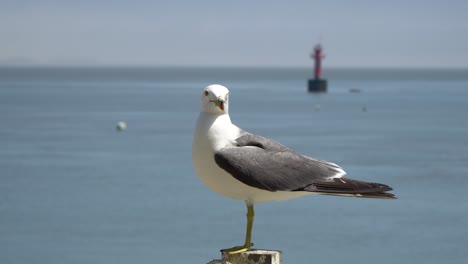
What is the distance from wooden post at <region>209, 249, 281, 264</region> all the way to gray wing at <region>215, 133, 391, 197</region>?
1.78ft

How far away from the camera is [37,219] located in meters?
18.7

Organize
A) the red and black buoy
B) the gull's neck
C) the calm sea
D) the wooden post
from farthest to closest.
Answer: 1. the red and black buoy
2. the calm sea
3. the gull's neck
4. the wooden post

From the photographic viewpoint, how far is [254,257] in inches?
207

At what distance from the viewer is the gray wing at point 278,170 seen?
5.63m

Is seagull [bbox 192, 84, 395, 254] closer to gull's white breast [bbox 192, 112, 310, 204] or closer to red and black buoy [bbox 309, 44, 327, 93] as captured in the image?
gull's white breast [bbox 192, 112, 310, 204]

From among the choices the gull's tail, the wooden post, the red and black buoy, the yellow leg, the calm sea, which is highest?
the red and black buoy

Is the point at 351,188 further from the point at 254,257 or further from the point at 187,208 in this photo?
the point at 187,208

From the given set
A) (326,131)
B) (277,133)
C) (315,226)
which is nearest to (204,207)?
(315,226)

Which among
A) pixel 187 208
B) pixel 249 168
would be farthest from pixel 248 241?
pixel 187 208

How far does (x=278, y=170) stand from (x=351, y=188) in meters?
0.47

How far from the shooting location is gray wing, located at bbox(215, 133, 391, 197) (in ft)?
18.5

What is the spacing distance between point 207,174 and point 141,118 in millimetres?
46989

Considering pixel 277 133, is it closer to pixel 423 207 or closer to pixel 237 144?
pixel 423 207

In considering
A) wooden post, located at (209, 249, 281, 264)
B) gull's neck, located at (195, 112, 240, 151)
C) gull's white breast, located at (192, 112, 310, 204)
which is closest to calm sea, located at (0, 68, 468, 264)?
gull's white breast, located at (192, 112, 310, 204)
